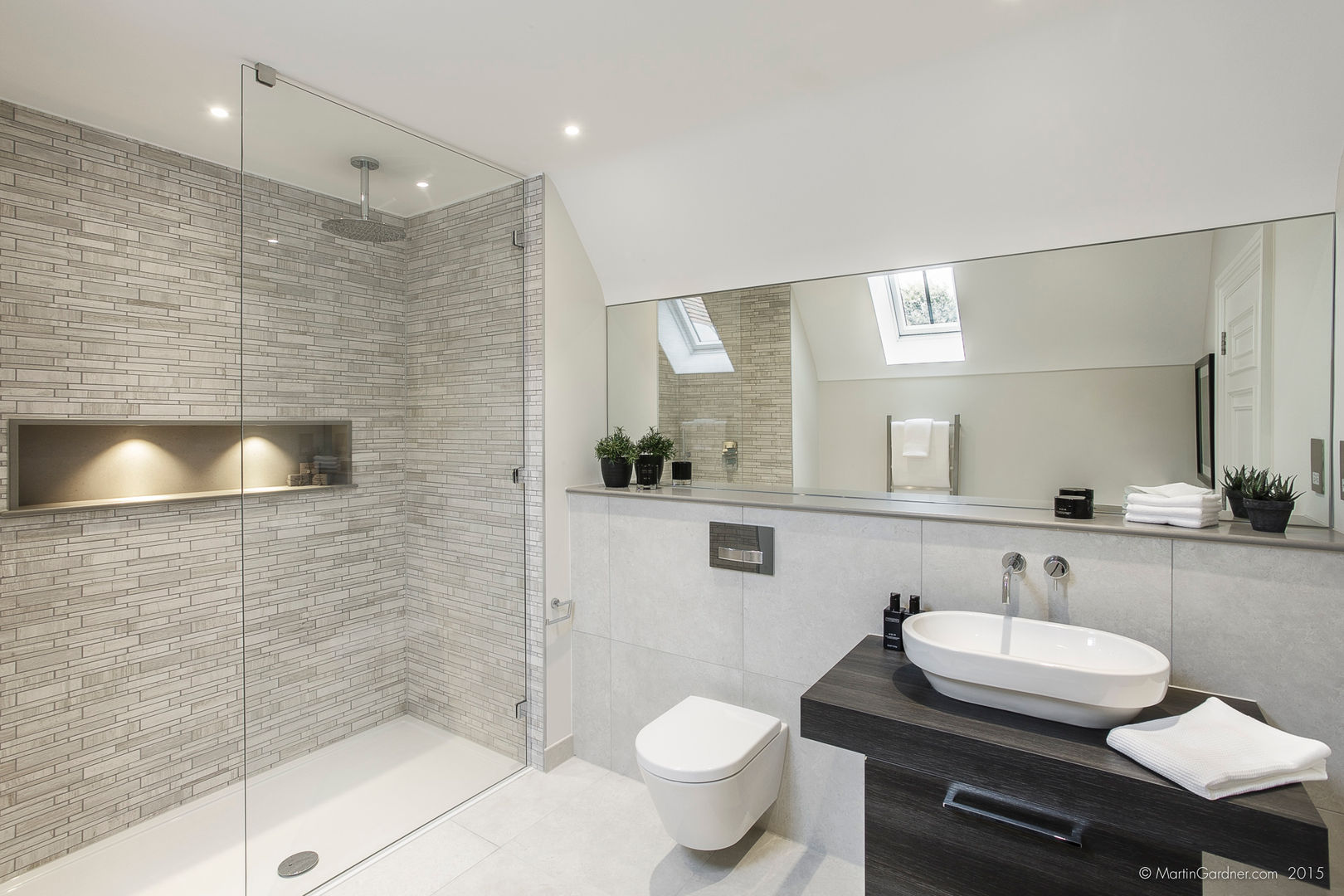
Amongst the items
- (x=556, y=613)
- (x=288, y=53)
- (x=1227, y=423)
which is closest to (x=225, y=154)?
(x=288, y=53)

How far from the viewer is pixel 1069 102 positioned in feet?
5.82

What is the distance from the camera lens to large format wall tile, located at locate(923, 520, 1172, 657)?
5.59 ft

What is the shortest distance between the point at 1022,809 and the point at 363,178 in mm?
2763

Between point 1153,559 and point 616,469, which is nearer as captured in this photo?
point 1153,559

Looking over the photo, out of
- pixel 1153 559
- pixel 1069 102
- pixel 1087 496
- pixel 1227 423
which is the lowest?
pixel 1153 559

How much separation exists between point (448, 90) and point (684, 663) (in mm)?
2304

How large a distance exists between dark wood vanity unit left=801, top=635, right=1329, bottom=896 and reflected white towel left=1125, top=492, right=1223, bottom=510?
502 mm

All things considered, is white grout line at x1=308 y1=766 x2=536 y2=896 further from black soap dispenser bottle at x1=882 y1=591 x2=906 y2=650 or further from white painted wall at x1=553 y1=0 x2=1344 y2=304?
white painted wall at x1=553 y1=0 x2=1344 y2=304

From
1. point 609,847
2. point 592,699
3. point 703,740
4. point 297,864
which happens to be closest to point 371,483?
point 297,864

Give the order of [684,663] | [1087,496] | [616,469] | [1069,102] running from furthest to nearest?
[616,469] < [684,663] < [1087,496] < [1069,102]

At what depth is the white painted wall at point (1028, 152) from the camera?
5.20ft

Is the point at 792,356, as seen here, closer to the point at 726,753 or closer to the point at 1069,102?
the point at 1069,102

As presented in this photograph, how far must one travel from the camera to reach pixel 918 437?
231 cm

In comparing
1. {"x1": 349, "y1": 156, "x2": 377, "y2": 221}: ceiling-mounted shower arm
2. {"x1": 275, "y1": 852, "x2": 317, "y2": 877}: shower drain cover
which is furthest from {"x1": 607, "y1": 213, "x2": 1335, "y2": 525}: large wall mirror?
{"x1": 275, "y1": 852, "x2": 317, "y2": 877}: shower drain cover
